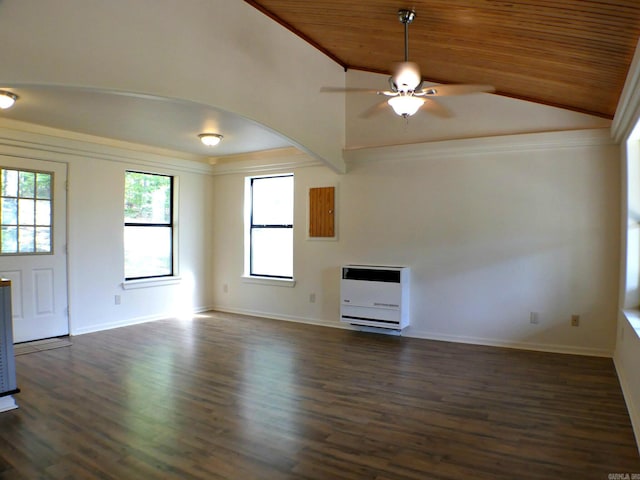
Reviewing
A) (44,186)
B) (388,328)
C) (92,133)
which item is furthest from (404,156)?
(44,186)

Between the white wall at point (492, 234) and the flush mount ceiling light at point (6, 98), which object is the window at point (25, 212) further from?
the white wall at point (492, 234)

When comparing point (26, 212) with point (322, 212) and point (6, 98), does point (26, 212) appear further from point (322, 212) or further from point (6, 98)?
point (322, 212)

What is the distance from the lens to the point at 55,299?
524cm

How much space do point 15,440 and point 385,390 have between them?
2.61m

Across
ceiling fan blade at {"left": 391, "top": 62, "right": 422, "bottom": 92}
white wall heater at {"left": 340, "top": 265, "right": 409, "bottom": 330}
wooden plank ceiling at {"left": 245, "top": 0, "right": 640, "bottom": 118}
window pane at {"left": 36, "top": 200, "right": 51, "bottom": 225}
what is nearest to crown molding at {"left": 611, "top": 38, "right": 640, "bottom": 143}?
wooden plank ceiling at {"left": 245, "top": 0, "right": 640, "bottom": 118}

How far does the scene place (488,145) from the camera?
4.95 meters

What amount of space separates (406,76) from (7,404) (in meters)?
3.88

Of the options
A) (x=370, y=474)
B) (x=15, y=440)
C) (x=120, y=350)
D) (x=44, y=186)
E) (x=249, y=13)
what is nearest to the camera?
(x=370, y=474)

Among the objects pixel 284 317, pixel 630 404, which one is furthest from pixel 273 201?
pixel 630 404

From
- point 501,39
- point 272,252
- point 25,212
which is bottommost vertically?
point 272,252

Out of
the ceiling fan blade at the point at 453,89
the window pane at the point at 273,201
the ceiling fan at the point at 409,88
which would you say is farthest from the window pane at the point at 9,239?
the ceiling fan blade at the point at 453,89

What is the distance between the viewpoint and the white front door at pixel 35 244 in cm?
489

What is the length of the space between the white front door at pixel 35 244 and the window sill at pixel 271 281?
99.4 inches

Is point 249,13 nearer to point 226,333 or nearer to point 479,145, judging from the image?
point 479,145
